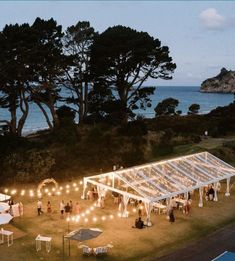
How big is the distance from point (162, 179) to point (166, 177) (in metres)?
0.53

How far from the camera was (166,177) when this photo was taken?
98.3 feet

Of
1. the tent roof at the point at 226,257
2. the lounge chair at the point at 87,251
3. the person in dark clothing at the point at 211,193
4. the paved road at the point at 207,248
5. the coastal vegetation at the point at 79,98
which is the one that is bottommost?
the paved road at the point at 207,248

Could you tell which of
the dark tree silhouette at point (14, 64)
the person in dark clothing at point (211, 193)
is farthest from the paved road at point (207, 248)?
the dark tree silhouette at point (14, 64)

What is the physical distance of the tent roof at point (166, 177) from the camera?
90.6 ft

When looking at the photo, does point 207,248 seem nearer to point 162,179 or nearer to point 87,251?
point 87,251

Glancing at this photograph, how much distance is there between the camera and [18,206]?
2769cm

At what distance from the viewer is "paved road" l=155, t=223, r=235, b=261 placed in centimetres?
2120

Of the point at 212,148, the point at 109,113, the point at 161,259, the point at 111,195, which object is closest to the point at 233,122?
the point at 212,148

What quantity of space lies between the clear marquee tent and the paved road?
4068 mm

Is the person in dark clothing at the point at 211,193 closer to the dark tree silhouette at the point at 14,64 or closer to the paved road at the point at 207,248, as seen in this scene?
the paved road at the point at 207,248

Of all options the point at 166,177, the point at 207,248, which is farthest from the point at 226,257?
the point at 166,177

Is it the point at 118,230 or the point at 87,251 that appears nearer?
the point at 87,251

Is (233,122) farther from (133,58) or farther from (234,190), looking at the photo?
(234,190)

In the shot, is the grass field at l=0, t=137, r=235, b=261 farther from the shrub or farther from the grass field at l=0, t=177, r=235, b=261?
the shrub
